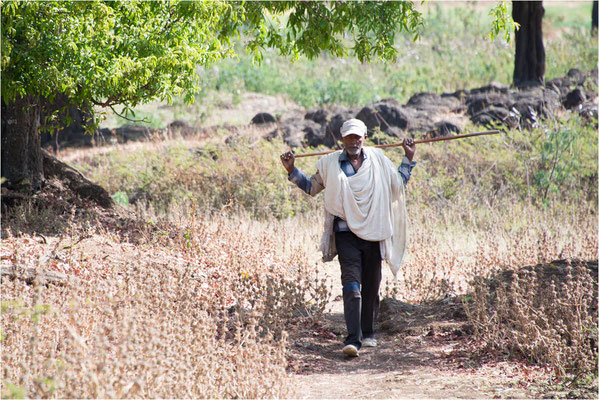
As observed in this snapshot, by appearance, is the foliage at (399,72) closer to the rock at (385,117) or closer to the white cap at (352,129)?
the rock at (385,117)

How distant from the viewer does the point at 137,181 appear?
1308cm

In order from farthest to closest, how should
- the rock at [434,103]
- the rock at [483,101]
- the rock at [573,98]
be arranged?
the rock at [434,103] < the rock at [483,101] < the rock at [573,98]

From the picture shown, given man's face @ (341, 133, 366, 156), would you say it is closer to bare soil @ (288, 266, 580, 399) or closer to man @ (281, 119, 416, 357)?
man @ (281, 119, 416, 357)

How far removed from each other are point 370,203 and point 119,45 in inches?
132

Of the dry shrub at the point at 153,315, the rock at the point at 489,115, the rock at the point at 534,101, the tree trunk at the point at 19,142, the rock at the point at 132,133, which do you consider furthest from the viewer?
the rock at the point at 132,133

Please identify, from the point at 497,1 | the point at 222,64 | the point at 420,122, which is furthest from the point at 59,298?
the point at 222,64

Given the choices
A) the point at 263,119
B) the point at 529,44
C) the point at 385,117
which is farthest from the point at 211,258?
the point at 529,44

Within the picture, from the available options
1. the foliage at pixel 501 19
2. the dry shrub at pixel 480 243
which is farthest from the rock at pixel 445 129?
the foliage at pixel 501 19

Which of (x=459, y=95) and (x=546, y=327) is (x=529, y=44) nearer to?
(x=459, y=95)

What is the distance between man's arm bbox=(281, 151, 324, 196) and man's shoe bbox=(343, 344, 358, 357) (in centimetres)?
124

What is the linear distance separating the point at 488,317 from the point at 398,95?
1680 centimetres

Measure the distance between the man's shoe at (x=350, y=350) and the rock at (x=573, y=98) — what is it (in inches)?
508

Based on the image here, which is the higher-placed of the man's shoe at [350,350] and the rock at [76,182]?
the rock at [76,182]

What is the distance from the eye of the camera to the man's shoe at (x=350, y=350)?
18.2ft
